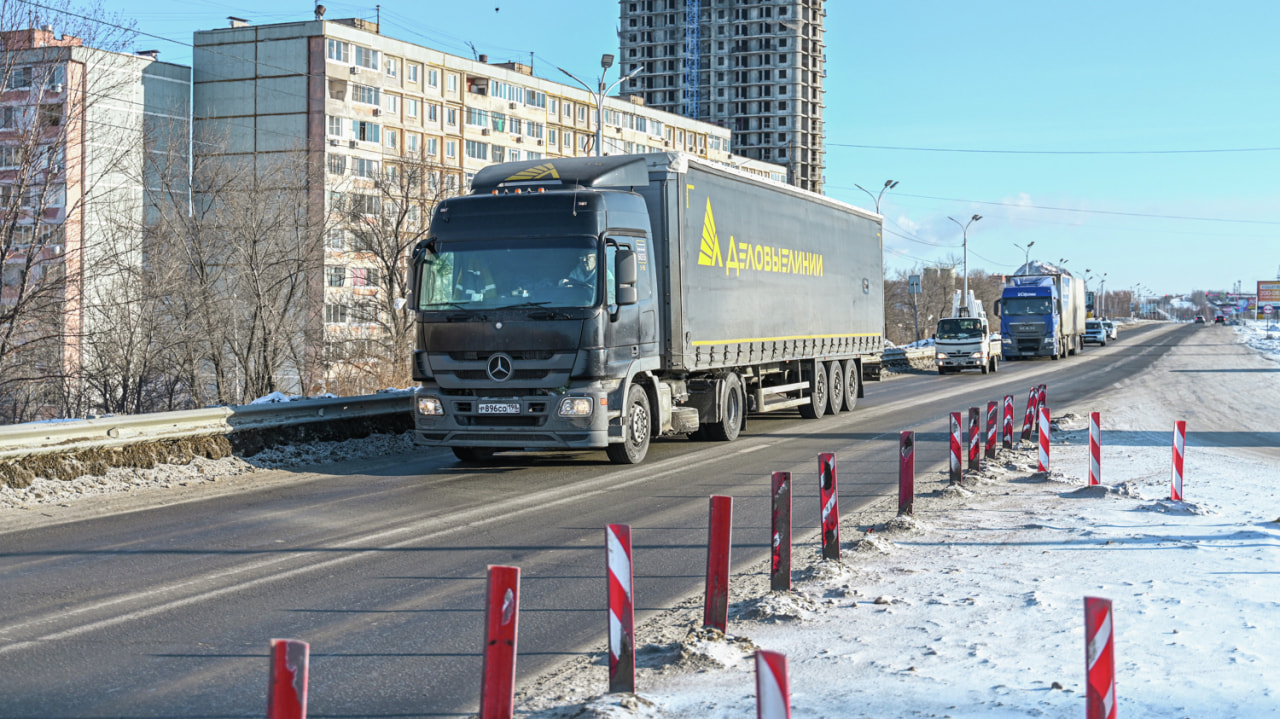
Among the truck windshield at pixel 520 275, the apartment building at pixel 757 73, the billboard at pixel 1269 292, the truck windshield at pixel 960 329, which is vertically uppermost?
the apartment building at pixel 757 73

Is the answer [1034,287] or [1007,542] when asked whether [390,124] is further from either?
[1007,542]

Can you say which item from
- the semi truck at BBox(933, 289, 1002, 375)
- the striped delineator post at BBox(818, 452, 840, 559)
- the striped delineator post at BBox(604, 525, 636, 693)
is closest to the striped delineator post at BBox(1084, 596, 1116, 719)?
the striped delineator post at BBox(604, 525, 636, 693)

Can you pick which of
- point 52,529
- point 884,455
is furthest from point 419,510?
point 884,455

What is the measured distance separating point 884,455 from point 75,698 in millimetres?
12222

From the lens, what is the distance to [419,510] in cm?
1088

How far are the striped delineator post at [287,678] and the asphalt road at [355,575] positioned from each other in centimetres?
165

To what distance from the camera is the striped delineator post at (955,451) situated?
39.2 feet

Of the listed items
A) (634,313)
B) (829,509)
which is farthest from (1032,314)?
(829,509)

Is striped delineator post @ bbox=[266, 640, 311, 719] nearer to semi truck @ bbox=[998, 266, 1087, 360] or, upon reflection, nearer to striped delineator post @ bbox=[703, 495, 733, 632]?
striped delineator post @ bbox=[703, 495, 733, 632]

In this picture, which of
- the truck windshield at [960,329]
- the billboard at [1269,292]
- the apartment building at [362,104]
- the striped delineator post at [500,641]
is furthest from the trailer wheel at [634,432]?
the billboard at [1269,292]

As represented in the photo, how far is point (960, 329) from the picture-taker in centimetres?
4169

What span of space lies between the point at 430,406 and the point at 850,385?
12257 mm

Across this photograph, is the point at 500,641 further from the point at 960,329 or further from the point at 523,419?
the point at 960,329

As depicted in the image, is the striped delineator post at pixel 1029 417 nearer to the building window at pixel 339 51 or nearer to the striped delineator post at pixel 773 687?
the striped delineator post at pixel 773 687
